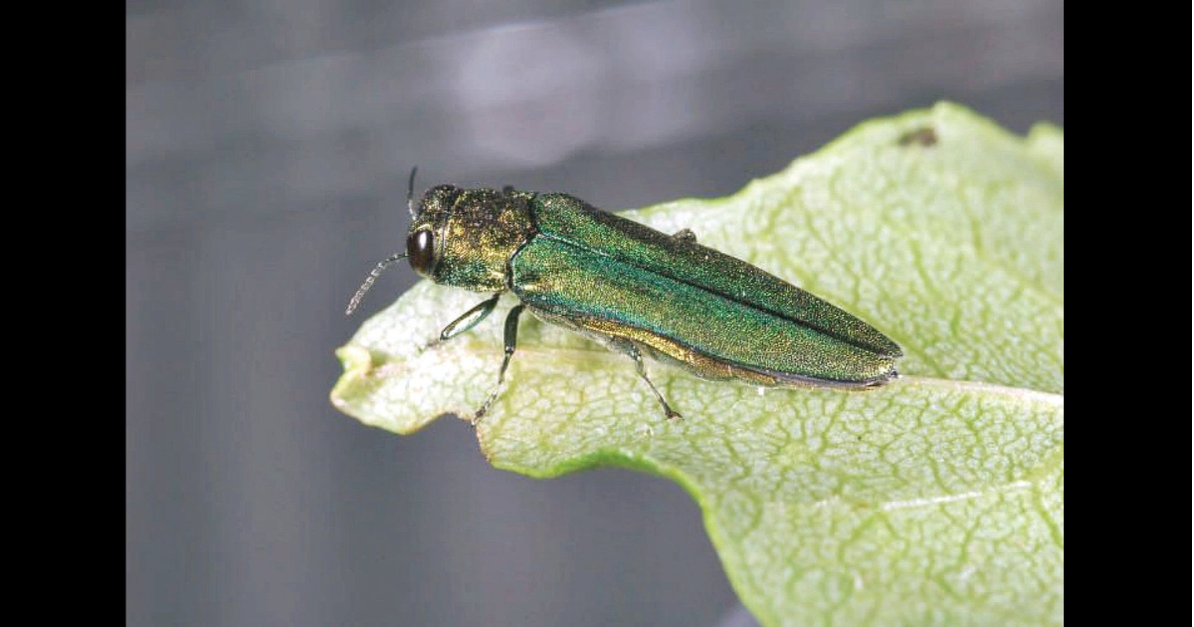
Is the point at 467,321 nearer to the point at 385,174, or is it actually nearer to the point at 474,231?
the point at 474,231

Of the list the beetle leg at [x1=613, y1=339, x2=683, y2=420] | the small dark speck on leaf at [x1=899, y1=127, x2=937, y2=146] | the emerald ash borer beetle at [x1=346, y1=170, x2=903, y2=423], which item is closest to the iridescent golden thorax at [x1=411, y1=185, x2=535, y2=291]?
the emerald ash borer beetle at [x1=346, y1=170, x2=903, y2=423]

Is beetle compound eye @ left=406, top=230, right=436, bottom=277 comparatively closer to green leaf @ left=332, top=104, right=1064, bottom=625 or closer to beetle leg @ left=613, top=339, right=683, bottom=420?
green leaf @ left=332, top=104, right=1064, bottom=625

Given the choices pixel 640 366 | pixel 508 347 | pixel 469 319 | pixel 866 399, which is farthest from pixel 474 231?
pixel 866 399

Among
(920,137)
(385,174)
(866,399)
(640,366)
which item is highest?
(385,174)

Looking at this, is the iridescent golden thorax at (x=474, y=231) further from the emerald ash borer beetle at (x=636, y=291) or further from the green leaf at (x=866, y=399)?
the green leaf at (x=866, y=399)

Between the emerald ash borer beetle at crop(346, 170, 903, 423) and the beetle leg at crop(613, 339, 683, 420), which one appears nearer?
the beetle leg at crop(613, 339, 683, 420)

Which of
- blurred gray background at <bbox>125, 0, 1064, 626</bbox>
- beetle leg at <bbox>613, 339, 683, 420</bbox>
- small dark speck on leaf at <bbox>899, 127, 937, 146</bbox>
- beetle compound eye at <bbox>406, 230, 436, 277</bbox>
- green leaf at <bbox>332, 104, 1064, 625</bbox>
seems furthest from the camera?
blurred gray background at <bbox>125, 0, 1064, 626</bbox>

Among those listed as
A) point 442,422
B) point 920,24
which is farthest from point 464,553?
point 920,24
